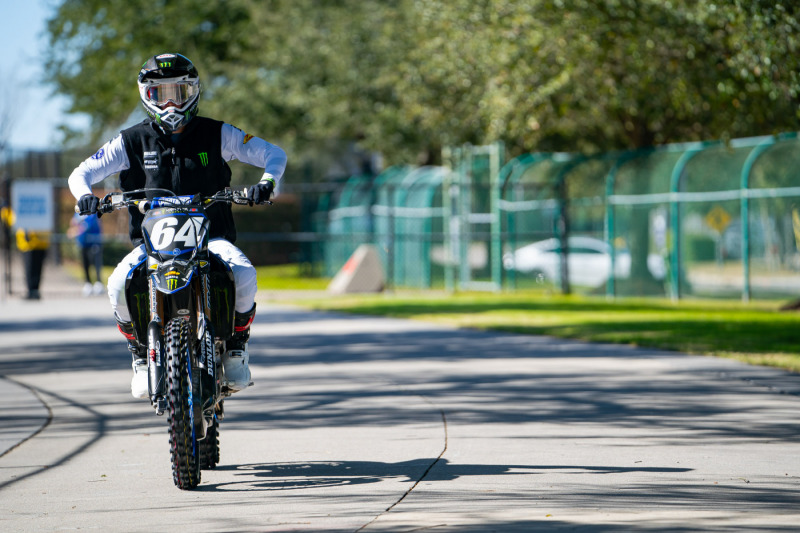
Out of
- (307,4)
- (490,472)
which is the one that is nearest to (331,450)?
(490,472)

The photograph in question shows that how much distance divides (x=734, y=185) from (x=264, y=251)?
16.3m

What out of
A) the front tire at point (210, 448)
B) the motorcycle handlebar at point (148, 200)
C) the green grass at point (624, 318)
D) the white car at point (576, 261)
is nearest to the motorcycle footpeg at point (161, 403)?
the front tire at point (210, 448)

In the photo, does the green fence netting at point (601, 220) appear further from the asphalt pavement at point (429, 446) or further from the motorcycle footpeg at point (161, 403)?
the motorcycle footpeg at point (161, 403)

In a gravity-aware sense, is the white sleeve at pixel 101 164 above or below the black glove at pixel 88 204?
above

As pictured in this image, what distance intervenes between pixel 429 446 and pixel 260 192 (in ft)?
6.59

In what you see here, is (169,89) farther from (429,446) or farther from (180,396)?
(429,446)

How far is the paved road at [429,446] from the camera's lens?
5.20 metres

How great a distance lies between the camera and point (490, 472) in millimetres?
6164

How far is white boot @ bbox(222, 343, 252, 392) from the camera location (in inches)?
244

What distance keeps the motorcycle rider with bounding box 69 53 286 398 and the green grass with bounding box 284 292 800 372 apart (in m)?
6.32

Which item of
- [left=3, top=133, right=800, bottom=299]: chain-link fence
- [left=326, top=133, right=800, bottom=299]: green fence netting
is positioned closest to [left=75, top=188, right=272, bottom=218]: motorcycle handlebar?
[left=326, top=133, right=800, bottom=299]: green fence netting

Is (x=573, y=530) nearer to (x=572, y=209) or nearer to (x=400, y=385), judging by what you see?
(x=400, y=385)

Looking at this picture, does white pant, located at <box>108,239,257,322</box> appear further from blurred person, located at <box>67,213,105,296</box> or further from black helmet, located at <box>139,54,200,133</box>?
blurred person, located at <box>67,213,105,296</box>

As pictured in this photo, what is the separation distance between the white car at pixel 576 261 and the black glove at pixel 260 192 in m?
17.8
